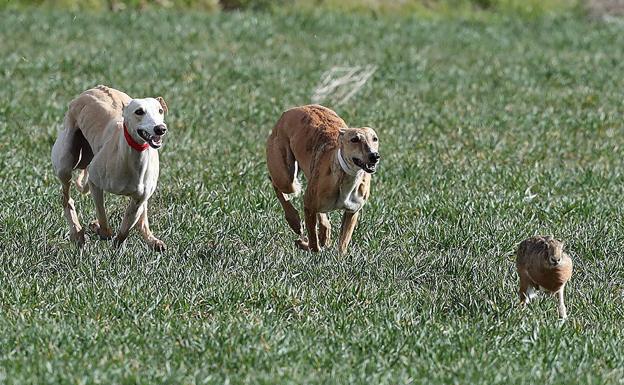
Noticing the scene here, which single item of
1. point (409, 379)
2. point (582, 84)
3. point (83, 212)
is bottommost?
point (582, 84)

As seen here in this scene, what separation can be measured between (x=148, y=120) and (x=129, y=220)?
106 centimetres

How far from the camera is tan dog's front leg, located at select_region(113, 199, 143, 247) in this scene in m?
8.87

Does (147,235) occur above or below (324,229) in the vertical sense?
below

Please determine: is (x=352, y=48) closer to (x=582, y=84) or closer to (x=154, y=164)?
(x=582, y=84)

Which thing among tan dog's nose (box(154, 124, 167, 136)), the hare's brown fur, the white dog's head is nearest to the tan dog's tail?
the white dog's head

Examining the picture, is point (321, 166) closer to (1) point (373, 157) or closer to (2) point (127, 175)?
(1) point (373, 157)

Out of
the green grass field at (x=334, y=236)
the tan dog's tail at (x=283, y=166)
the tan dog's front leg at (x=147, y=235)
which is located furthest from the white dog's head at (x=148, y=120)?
the tan dog's tail at (x=283, y=166)

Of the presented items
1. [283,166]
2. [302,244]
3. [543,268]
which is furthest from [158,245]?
[543,268]

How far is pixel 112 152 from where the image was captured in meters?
8.69

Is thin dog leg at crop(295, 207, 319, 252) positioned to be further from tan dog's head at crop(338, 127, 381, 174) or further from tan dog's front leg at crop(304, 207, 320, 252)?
tan dog's head at crop(338, 127, 381, 174)

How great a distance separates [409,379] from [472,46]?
59.4 feet

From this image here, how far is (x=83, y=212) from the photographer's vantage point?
→ 1038cm

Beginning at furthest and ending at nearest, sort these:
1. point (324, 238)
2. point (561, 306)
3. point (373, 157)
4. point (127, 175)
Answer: point (324, 238), point (127, 175), point (373, 157), point (561, 306)

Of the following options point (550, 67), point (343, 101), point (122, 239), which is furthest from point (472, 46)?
point (122, 239)
